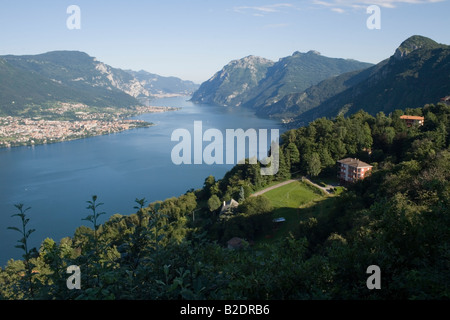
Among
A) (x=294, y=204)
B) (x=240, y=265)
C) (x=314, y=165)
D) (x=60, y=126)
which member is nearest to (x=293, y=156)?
(x=314, y=165)

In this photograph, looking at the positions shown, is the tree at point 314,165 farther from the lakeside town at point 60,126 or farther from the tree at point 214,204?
the lakeside town at point 60,126

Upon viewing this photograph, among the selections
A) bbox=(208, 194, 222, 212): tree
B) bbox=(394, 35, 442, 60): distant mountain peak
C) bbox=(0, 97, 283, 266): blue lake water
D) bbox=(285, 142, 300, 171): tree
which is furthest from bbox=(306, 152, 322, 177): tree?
bbox=(394, 35, 442, 60): distant mountain peak

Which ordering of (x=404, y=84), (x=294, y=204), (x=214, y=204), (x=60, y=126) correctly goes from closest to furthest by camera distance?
(x=294, y=204), (x=214, y=204), (x=404, y=84), (x=60, y=126)

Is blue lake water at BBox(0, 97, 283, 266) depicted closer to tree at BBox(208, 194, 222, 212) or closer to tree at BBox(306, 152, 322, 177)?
tree at BBox(208, 194, 222, 212)

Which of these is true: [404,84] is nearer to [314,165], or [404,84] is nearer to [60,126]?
[314,165]

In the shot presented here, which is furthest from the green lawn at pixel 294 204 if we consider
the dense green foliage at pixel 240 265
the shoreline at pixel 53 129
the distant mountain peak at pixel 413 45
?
the distant mountain peak at pixel 413 45
